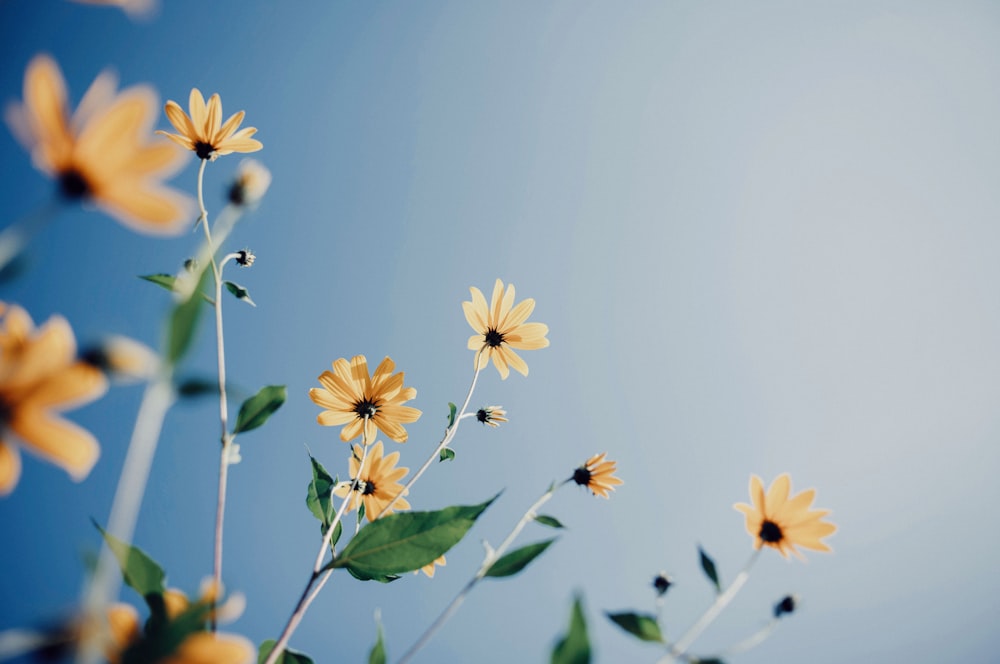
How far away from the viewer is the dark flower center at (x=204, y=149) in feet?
4.10

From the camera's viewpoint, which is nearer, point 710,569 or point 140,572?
point 140,572

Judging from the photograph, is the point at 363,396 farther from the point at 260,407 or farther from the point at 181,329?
the point at 181,329

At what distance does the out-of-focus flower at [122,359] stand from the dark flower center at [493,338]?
3.90 feet

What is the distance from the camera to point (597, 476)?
5.26ft

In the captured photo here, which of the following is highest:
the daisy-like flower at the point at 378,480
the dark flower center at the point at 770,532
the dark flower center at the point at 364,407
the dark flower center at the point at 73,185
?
the dark flower center at the point at 364,407

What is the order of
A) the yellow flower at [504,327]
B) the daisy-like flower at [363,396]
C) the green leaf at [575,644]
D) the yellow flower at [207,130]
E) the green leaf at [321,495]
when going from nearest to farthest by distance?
the green leaf at [575,644], the green leaf at [321,495], the yellow flower at [207,130], the daisy-like flower at [363,396], the yellow flower at [504,327]

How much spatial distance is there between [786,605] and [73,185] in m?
1.46

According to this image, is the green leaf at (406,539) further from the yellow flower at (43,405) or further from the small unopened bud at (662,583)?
the small unopened bud at (662,583)

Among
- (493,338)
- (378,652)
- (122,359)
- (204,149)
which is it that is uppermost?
(204,149)

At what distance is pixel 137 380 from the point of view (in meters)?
0.48

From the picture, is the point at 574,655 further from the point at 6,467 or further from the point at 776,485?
the point at 776,485

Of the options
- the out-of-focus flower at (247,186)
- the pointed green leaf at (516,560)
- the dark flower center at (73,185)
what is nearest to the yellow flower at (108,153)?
the dark flower center at (73,185)

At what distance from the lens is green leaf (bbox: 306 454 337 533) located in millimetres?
1084

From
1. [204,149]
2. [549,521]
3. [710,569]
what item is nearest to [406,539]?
[549,521]
